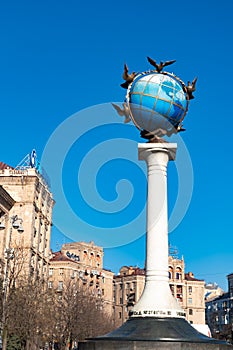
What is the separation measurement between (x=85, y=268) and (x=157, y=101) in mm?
67778

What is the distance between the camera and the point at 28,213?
168ft

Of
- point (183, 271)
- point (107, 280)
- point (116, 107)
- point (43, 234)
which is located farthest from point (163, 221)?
point (183, 271)

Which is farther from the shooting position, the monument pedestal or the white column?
the white column

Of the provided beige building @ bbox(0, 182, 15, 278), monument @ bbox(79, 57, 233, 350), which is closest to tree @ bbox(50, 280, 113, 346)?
beige building @ bbox(0, 182, 15, 278)

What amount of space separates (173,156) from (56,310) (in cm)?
2974

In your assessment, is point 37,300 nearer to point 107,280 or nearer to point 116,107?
point 116,107

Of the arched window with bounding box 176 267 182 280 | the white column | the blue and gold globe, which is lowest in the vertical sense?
the white column

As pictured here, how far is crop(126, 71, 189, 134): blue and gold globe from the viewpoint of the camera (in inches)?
762

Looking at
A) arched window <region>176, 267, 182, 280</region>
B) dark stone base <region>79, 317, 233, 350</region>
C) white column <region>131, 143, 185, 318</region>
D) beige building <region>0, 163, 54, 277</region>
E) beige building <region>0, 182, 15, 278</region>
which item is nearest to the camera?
dark stone base <region>79, 317, 233, 350</region>

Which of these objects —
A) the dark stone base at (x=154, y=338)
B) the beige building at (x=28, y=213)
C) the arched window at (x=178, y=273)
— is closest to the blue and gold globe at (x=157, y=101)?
the dark stone base at (x=154, y=338)

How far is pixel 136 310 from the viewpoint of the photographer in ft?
58.5

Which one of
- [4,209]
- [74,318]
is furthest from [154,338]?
[4,209]

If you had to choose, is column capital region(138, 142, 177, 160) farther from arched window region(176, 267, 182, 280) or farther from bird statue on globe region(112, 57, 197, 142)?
arched window region(176, 267, 182, 280)

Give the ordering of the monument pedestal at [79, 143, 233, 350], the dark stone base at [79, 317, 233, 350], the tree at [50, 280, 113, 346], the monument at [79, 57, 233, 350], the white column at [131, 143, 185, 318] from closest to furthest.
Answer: the dark stone base at [79, 317, 233, 350] → the monument pedestal at [79, 143, 233, 350] → the monument at [79, 57, 233, 350] → the white column at [131, 143, 185, 318] → the tree at [50, 280, 113, 346]
